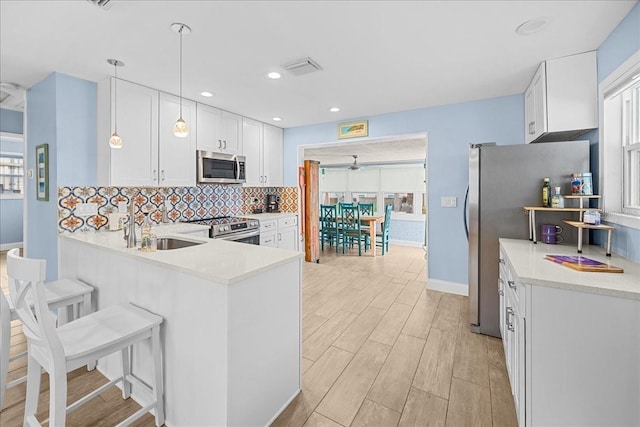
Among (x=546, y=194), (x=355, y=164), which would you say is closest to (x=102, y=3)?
(x=546, y=194)

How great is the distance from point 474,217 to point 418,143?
3109mm

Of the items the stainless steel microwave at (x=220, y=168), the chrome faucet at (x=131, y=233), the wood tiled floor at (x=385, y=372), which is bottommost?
the wood tiled floor at (x=385, y=372)

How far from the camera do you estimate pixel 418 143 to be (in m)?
5.37

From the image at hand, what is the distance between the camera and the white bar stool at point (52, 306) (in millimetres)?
1635

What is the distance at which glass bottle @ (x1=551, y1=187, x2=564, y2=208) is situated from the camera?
218cm

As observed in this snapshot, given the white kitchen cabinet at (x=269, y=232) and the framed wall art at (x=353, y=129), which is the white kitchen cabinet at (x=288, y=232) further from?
the framed wall art at (x=353, y=129)

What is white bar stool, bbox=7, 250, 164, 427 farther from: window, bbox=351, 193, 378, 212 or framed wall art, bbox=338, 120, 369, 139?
window, bbox=351, 193, 378, 212

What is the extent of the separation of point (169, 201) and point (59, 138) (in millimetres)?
1241

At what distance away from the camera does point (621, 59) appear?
1.92 meters

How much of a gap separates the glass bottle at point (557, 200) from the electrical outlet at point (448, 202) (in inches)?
56.1

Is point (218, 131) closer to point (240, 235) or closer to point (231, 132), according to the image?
point (231, 132)

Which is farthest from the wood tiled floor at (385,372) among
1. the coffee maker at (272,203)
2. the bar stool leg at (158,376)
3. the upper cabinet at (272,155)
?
the upper cabinet at (272,155)

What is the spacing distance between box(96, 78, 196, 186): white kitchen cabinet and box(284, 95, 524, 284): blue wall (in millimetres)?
→ 2862

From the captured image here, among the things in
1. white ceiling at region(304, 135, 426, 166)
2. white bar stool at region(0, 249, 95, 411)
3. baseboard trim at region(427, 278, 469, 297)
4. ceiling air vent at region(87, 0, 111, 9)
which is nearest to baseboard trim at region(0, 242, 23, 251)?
white bar stool at region(0, 249, 95, 411)
